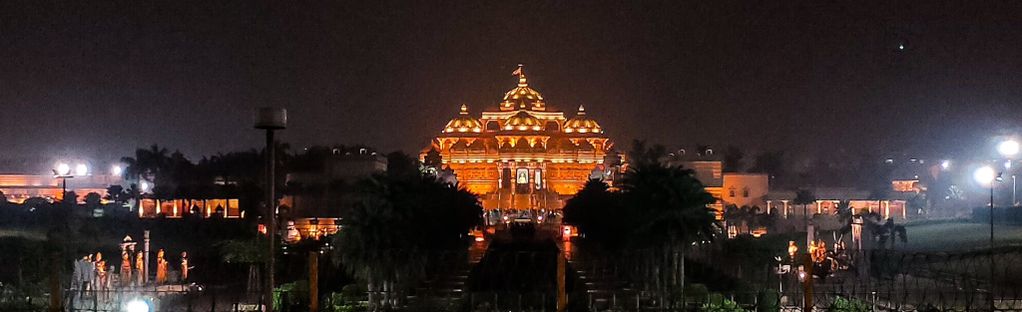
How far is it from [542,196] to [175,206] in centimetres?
3359

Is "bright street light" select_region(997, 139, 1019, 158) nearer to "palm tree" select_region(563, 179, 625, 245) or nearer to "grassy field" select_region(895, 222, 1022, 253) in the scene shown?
"grassy field" select_region(895, 222, 1022, 253)

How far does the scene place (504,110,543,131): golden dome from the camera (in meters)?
102

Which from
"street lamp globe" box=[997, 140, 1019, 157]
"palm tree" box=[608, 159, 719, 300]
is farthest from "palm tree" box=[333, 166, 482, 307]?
"street lamp globe" box=[997, 140, 1019, 157]

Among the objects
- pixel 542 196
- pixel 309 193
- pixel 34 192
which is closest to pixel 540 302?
pixel 309 193

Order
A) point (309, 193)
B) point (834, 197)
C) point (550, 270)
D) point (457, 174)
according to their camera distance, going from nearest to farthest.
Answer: point (550, 270) < point (309, 193) < point (834, 197) < point (457, 174)

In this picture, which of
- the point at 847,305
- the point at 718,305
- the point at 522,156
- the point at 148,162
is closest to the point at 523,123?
the point at 522,156

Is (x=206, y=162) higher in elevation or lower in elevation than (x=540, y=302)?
higher

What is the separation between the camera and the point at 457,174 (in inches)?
4011

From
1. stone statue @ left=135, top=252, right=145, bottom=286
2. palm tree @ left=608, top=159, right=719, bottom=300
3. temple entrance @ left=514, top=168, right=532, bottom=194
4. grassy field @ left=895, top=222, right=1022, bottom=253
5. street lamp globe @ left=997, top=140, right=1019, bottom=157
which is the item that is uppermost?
temple entrance @ left=514, top=168, right=532, bottom=194

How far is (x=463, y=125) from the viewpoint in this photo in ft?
343

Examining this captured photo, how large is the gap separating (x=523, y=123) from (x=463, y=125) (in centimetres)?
507

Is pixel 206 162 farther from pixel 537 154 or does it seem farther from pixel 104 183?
pixel 537 154

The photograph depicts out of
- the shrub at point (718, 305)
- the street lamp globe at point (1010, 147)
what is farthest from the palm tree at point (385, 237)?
the street lamp globe at point (1010, 147)

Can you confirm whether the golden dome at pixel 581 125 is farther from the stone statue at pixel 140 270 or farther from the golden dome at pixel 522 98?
the stone statue at pixel 140 270
